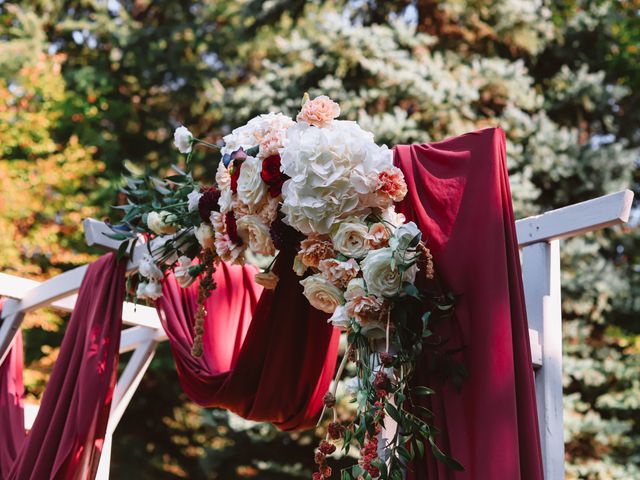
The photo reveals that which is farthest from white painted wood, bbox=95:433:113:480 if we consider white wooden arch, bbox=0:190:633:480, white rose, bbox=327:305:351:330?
white rose, bbox=327:305:351:330

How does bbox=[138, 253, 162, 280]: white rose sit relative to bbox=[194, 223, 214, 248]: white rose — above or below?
below

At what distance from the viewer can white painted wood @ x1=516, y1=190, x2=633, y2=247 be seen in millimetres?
2592

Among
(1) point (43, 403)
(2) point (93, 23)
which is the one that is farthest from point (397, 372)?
(2) point (93, 23)

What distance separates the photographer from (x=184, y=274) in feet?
9.55

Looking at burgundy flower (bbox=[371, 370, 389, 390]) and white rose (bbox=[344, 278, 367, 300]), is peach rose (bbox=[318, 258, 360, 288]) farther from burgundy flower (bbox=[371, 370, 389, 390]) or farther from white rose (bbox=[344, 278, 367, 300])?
burgundy flower (bbox=[371, 370, 389, 390])

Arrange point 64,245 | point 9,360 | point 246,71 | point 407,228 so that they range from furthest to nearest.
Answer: point 246,71 → point 64,245 → point 9,360 → point 407,228

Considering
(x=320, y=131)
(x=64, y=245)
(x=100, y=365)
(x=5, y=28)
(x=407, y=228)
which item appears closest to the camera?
(x=407, y=228)

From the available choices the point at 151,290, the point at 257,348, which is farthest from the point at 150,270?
the point at 257,348

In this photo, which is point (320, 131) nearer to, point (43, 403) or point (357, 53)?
point (43, 403)

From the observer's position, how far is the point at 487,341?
2.18m

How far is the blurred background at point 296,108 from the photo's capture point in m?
8.03

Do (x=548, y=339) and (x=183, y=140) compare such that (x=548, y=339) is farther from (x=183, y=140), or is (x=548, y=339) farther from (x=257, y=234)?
(x=183, y=140)

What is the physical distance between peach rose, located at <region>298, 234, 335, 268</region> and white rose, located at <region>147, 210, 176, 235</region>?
2.21 feet

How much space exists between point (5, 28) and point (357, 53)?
4887mm
